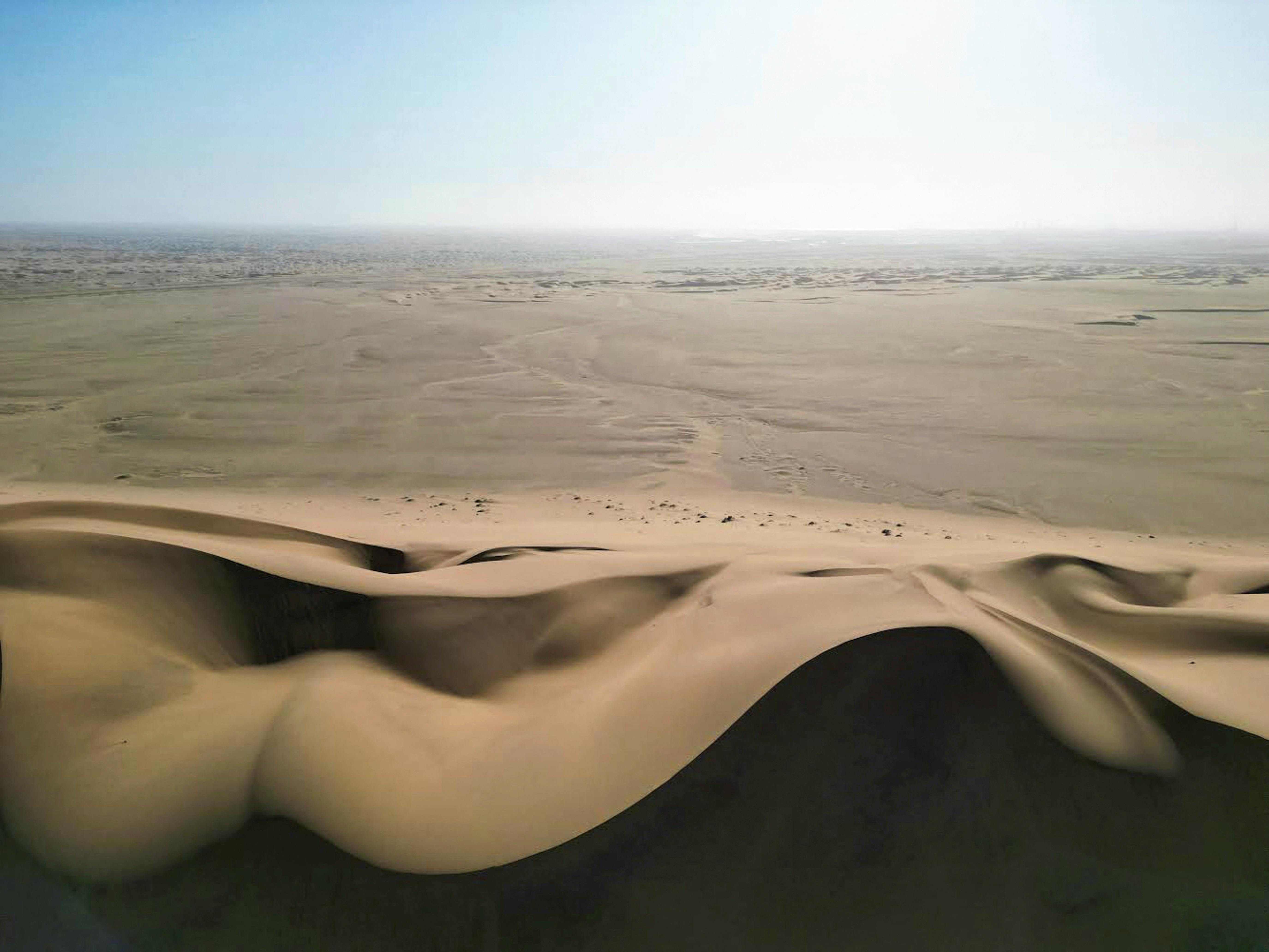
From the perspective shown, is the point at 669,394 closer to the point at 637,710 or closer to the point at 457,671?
the point at 457,671

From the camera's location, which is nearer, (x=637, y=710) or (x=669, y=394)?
(x=637, y=710)

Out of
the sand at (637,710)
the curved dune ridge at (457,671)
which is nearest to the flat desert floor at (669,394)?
the sand at (637,710)

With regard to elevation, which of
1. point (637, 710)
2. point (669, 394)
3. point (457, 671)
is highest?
point (669, 394)

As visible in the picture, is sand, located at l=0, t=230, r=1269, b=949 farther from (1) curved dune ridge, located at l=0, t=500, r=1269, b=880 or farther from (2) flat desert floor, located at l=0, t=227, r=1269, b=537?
(2) flat desert floor, located at l=0, t=227, r=1269, b=537

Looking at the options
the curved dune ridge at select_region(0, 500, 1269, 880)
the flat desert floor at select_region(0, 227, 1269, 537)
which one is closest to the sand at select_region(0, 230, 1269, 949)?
the curved dune ridge at select_region(0, 500, 1269, 880)

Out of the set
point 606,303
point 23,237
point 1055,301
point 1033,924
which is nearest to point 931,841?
point 1033,924

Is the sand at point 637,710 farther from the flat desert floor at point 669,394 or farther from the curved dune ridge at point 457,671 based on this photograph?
the flat desert floor at point 669,394

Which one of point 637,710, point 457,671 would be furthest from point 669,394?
point 637,710

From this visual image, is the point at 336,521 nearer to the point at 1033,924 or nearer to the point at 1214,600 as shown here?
the point at 1033,924
